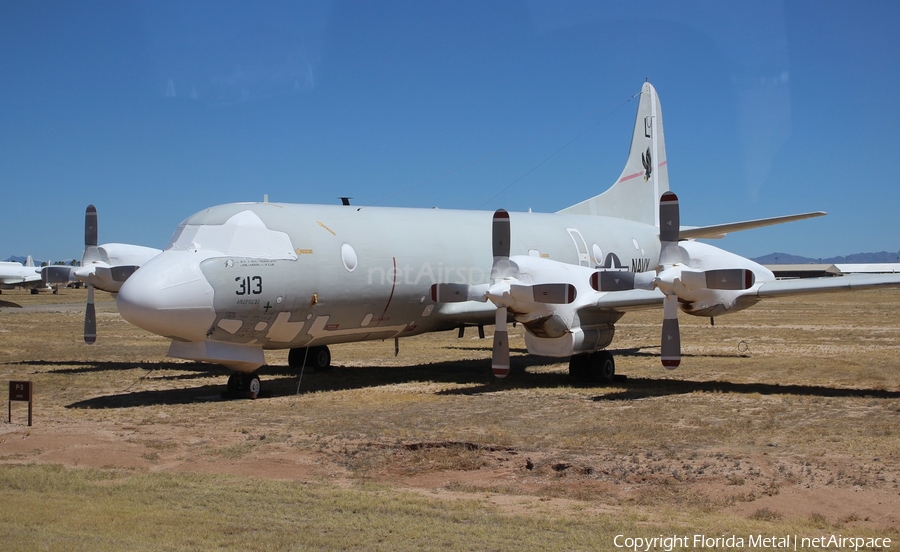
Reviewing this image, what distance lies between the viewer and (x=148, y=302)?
1481 cm

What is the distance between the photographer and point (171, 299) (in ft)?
49.2

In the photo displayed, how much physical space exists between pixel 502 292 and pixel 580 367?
3.45 metres

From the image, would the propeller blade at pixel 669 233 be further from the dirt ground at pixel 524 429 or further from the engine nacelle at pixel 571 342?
the dirt ground at pixel 524 429

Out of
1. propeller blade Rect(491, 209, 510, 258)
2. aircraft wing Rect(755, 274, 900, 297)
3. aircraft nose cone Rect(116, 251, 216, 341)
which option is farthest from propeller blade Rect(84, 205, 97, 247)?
aircraft wing Rect(755, 274, 900, 297)

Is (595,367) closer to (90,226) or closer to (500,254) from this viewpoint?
(500,254)

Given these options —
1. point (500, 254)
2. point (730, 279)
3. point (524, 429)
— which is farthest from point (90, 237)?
point (730, 279)

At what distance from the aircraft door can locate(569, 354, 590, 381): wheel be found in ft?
13.8

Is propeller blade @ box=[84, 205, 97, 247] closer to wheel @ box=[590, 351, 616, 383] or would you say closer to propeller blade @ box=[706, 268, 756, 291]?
wheel @ box=[590, 351, 616, 383]

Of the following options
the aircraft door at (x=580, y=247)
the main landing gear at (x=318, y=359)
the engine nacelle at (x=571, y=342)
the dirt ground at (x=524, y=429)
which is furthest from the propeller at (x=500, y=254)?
the main landing gear at (x=318, y=359)

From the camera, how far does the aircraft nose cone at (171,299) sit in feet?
48.8

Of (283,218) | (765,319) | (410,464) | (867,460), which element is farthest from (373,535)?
(765,319)

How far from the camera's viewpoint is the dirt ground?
946cm

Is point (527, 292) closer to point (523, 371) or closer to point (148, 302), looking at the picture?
point (523, 371)

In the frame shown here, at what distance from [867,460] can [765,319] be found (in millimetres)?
36795
